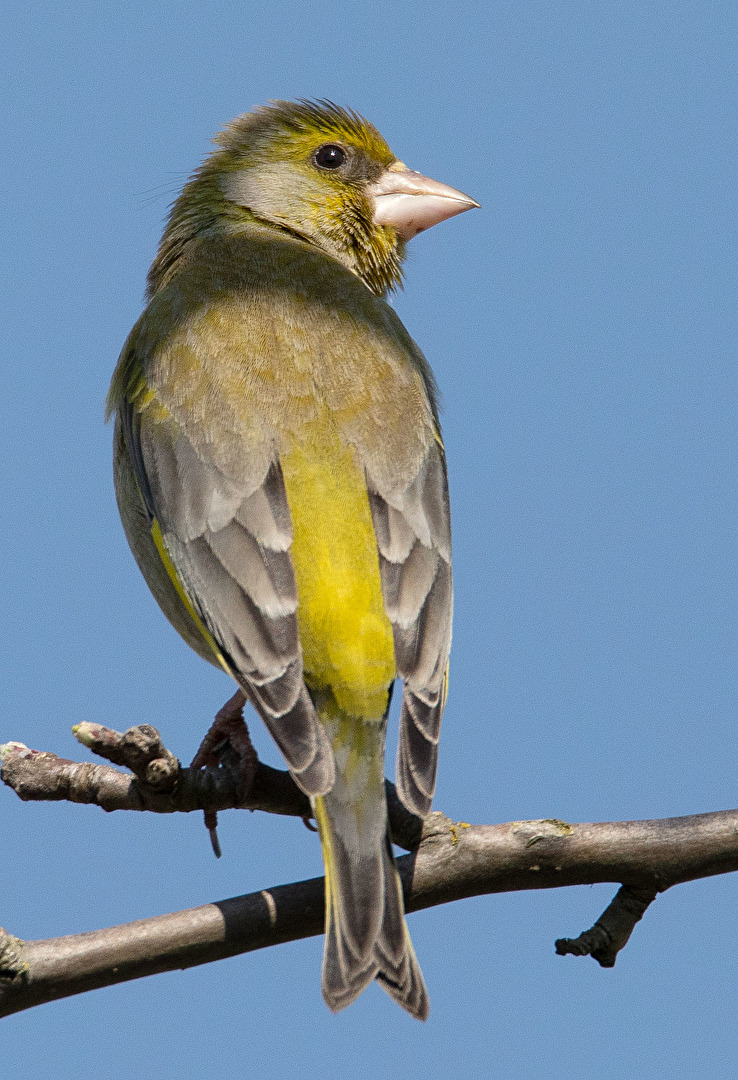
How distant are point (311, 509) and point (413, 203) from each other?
2.78m

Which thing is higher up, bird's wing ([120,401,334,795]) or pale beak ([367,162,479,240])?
pale beak ([367,162,479,240])

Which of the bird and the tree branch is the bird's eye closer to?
the bird

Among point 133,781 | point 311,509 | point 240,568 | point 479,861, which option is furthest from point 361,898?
point 311,509

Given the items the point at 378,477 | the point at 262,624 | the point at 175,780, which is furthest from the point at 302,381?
the point at 175,780

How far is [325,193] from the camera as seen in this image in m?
6.51

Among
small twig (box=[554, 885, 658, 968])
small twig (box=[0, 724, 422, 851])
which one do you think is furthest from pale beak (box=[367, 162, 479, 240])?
small twig (box=[554, 885, 658, 968])

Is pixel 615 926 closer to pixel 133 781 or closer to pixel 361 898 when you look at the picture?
pixel 361 898

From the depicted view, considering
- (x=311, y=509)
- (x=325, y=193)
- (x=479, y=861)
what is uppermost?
(x=325, y=193)

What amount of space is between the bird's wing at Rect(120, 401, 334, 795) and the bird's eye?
7.64 ft

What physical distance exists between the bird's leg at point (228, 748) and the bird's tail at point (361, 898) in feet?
1.30

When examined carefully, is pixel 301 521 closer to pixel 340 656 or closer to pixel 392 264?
pixel 340 656

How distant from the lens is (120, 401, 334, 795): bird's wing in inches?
148

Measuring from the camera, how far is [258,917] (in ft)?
11.4

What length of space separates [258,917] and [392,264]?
3953 millimetres
